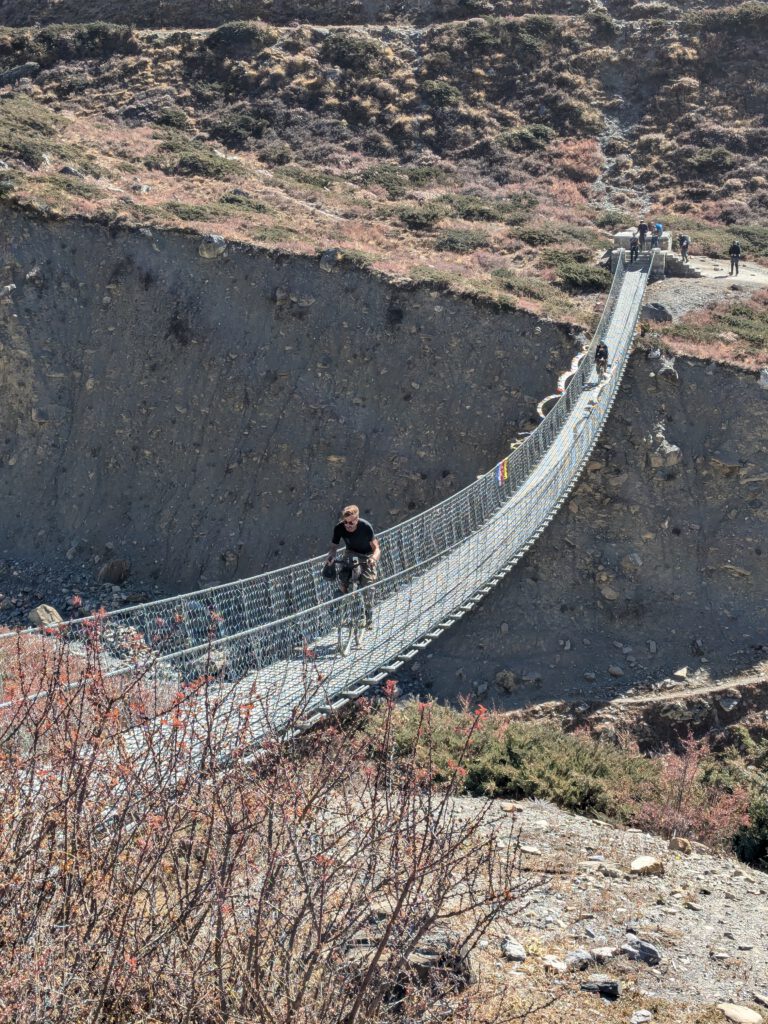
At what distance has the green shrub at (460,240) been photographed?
88.7 ft

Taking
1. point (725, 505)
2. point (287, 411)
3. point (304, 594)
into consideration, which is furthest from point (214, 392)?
point (725, 505)

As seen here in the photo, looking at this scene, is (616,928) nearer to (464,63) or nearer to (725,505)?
(725,505)

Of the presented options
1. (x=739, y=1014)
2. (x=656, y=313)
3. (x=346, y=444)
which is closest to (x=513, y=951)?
(x=739, y=1014)

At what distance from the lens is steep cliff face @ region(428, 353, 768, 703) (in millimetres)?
Answer: 17781

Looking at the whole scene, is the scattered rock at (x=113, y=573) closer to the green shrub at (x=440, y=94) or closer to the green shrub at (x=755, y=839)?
the green shrub at (x=755, y=839)

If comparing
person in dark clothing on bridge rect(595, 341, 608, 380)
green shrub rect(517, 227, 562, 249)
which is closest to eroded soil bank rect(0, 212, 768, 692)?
person in dark clothing on bridge rect(595, 341, 608, 380)

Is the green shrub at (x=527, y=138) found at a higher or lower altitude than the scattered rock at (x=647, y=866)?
higher

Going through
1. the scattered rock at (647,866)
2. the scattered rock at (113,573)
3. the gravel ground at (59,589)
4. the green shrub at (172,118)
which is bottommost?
the gravel ground at (59,589)

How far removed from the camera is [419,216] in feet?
96.4

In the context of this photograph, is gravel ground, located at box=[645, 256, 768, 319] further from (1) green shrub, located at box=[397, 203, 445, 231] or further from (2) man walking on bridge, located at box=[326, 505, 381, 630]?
(2) man walking on bridge, located at box=[326, 505, 381, 630]

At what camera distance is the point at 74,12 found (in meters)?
43.8

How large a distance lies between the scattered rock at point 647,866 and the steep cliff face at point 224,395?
12.1m

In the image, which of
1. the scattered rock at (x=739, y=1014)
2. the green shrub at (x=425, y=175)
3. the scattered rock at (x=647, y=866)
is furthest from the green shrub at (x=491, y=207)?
the scattered rock at (x=739, y=1014)

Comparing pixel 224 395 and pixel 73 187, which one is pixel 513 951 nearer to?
pixel 224 395
